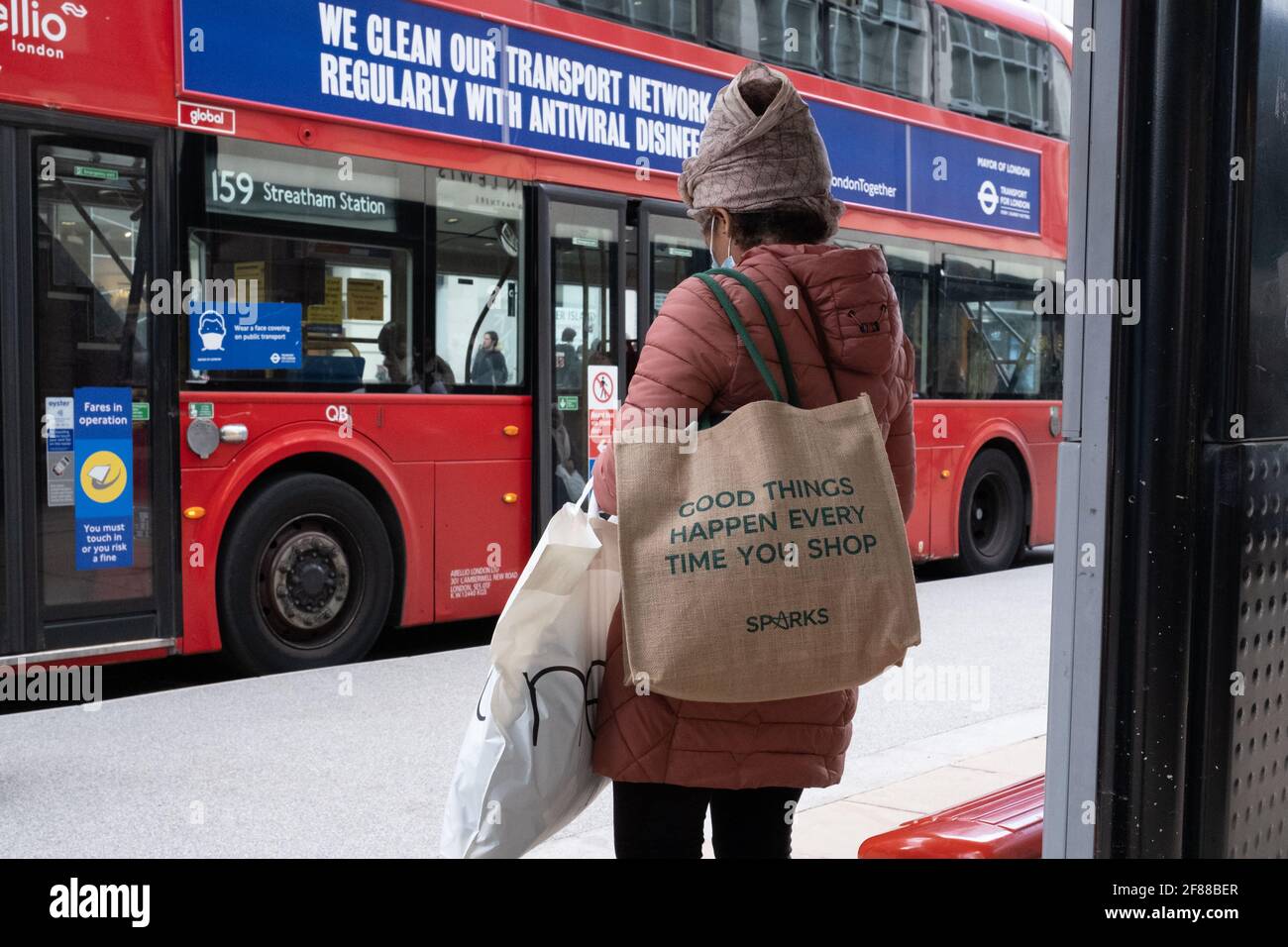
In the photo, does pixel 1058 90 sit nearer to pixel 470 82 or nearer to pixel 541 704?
pixel 470 82

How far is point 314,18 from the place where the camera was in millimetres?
7113

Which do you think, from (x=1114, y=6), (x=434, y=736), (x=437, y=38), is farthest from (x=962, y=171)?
(x=1114, y=6)

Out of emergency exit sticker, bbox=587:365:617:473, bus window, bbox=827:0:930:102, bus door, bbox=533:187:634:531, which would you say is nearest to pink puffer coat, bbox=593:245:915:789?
bus door, bbox=533:187:634:531

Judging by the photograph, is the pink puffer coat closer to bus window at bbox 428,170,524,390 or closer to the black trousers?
the black trousers

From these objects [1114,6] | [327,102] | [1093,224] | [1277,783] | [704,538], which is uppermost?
[327,102]

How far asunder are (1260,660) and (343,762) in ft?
13.6

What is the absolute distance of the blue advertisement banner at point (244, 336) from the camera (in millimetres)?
6680

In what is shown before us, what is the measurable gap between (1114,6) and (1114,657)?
839 mm

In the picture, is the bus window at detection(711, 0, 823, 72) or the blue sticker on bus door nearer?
the blue sticker on bus door

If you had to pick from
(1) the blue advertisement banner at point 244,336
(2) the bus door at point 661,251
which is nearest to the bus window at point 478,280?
(1) the blue advertisement banner at point 244,336

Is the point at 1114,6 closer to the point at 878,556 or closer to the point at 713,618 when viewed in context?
the point at 878,556

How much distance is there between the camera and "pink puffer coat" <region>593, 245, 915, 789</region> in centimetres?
199

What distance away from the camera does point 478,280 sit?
789 centimetres

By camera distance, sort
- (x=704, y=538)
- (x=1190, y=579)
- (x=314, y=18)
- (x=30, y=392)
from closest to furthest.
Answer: (x=1190, y=579) → (x=704, y=538) → (x=30, y=392) → (x=314, y=18)
